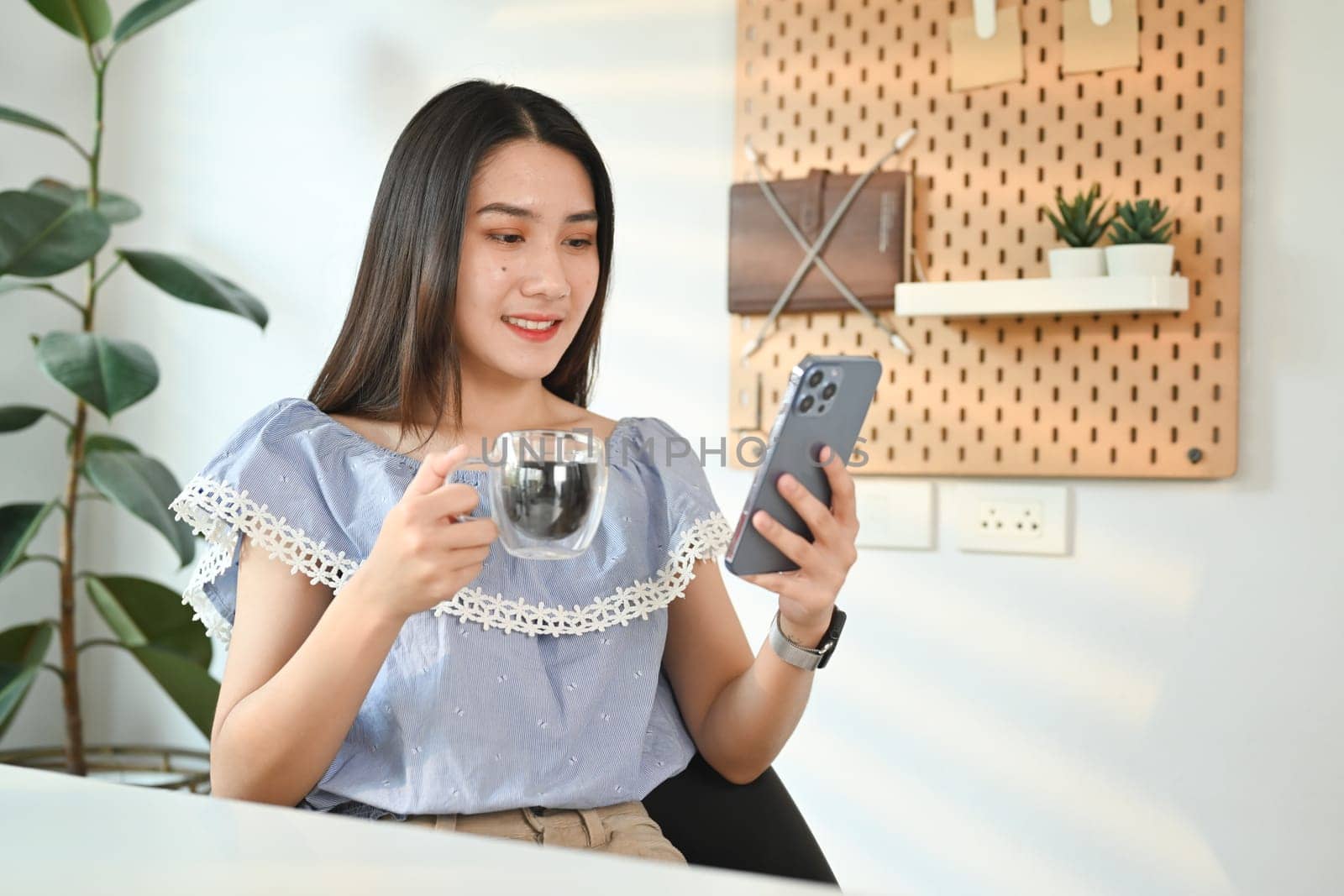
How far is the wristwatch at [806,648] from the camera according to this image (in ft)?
4.28

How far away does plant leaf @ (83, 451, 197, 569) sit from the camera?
206 cm

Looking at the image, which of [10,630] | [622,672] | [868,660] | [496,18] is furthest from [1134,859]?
[10,630]

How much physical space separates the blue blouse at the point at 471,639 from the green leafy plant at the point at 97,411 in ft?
2.68

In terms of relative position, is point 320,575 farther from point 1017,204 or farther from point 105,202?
point 105,202

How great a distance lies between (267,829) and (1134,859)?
4.94ft

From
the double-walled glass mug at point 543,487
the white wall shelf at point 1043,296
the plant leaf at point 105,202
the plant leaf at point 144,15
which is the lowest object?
the double-walled glass mug at point 543,487

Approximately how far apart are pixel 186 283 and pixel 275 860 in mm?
1753

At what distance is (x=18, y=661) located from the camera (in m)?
2.24

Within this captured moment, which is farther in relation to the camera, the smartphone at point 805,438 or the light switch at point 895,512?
the light switch at point 895,512

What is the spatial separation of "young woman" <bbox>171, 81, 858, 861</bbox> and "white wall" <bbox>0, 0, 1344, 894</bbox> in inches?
24.8

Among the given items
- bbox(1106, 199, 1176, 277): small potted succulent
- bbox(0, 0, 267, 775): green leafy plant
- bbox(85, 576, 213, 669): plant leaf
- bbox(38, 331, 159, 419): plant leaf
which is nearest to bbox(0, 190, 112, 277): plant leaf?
bbox(0, 0, 267, 775): green leafy plant

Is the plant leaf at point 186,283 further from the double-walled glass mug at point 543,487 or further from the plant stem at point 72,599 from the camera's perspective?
the double-walled glass mug at point 543,487

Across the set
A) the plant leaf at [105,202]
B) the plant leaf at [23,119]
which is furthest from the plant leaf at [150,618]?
the plant leaf at [23,119]

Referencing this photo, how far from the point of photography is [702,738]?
1.42m
